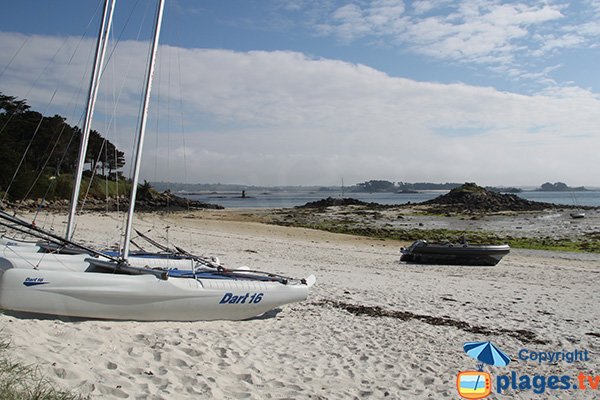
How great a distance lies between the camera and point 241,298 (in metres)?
8.84

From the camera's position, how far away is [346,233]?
3678cm

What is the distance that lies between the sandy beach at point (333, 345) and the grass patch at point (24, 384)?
0.64ft

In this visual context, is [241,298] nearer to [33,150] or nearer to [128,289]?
[128,289]

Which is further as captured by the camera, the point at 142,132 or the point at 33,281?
the point at 142,132

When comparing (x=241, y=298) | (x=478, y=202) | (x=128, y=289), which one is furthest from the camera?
(x=478, y=202)

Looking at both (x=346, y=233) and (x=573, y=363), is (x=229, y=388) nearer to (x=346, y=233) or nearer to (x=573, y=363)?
(x=573, y=363)

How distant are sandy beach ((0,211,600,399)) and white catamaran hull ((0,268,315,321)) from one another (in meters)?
0.19

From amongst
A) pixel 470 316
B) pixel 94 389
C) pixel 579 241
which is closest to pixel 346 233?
pixel 579 241

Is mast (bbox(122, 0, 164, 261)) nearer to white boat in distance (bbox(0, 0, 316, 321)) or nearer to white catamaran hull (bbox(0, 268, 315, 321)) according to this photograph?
white boat in distance (bbox(0, 0, 316, 321))

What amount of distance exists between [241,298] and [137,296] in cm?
185

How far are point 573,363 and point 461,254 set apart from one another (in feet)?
43.8

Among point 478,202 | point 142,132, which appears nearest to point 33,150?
point 142,132

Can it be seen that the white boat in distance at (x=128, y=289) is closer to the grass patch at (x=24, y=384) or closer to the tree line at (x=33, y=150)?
the grass patch at (x=24, y=384)

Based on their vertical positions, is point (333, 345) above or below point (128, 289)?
below
